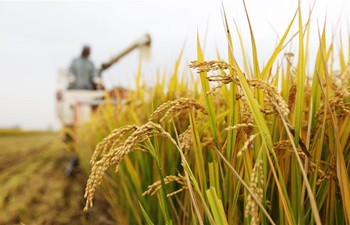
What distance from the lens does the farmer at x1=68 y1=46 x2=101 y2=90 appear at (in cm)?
735

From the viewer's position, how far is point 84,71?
750 centimetres

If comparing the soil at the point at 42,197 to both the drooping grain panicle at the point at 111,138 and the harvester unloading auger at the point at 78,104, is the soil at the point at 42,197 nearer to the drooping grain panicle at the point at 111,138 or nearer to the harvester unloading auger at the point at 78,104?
the harvester unloading auger at the point at 78,104

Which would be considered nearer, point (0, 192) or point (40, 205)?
point (40, 205)

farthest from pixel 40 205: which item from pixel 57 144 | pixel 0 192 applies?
pixel 57 144

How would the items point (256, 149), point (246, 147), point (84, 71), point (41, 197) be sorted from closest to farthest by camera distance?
point (246, 147)
point (256, 149)
point (41, 197)
point (84, 71)

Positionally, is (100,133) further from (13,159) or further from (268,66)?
(13,159)

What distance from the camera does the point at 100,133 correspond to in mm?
2449

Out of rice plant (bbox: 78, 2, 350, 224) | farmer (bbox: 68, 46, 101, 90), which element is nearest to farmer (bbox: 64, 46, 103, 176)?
farmer (bbox: 68, 46, 101, 90)

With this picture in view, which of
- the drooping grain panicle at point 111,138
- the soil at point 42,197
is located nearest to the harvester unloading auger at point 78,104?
the soil at point 42,197

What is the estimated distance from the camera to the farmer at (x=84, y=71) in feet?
24.1

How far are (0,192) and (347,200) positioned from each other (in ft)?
12.4

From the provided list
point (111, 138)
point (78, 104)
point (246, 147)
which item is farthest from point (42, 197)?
point (246, 147)

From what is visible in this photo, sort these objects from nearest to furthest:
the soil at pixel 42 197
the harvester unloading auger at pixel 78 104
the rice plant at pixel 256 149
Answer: the rice plant at pixel 256 149 < the soil at pixel 42 197 < the harvester unloading auger at pixel 78 104

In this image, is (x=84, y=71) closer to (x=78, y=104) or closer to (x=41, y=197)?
(x=78, y=104)
